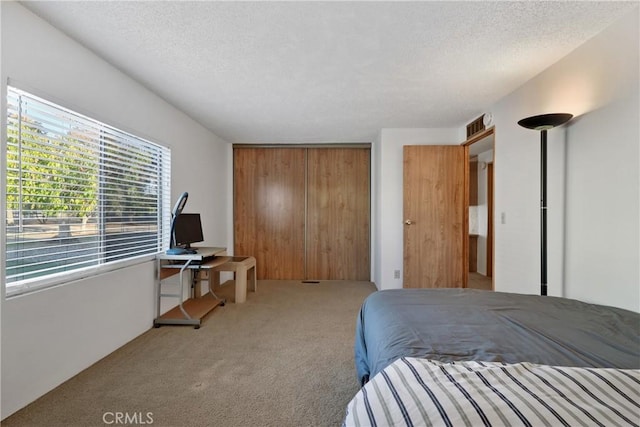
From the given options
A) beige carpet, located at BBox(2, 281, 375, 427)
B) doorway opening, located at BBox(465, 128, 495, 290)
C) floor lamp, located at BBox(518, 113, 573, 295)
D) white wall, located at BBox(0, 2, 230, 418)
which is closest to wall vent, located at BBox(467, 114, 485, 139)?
doorway opening, located at BBox(465, 128, 495, 290)

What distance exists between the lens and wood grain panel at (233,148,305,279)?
190 inches

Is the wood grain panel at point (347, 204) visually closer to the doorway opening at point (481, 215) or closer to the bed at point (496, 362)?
the doorway opening at point (481, 215)

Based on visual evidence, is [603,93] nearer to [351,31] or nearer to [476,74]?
[476,74]

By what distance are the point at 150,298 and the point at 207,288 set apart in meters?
1.20

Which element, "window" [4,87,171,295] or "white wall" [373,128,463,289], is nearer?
"window" [4,87,171,295]

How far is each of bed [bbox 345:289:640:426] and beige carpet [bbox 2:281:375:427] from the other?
0.43 m

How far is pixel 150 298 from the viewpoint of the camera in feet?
9.12

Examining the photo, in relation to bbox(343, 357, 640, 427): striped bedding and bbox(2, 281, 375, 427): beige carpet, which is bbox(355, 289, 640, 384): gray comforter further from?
bbox(2, 281, 375, 427): beige carpet

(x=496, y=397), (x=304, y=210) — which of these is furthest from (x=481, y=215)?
(x=496, y=397)

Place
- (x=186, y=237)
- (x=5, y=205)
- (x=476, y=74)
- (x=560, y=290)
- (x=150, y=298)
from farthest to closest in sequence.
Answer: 1. (x=186, y=237)
2. (x=150, y=298)
3. (x=476, y=74)
4. (x=560, y=290)
5. (x=5, y=205)

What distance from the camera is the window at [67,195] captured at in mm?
1629

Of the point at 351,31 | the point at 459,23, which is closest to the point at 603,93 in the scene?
the point at 459,23

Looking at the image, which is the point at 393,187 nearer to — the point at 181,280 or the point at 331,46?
the point at 331,46
